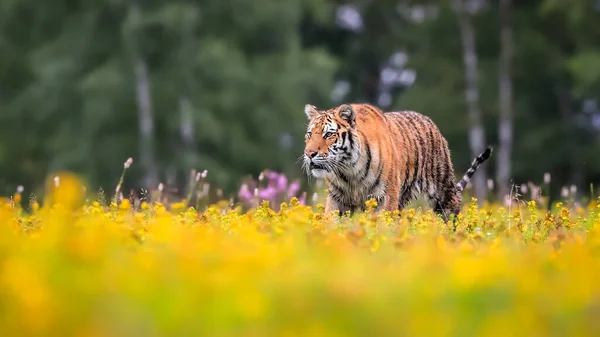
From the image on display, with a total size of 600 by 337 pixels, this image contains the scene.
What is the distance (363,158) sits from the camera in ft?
25.8

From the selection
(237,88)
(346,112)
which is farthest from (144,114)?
(346,112)

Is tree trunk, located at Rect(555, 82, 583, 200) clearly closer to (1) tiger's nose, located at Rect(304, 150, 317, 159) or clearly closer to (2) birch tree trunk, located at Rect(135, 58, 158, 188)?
(2) birch tree trunk, located at Rect(135, 58, 158, 188)

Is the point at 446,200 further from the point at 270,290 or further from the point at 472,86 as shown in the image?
the point at 472,86

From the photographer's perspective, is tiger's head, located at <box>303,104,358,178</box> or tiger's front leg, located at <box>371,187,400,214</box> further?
tiger's front leg, located at <box>371,187,400,214</box>

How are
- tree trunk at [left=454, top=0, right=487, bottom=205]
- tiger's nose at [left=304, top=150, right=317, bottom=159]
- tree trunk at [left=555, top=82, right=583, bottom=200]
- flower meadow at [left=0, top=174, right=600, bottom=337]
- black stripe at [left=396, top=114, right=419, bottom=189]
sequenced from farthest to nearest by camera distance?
1. tree trunk at [left=555, top=82, right=583, bottom=200]
2. tree trunk at [left=454, top=0, right=487, bottom=205]
3. black stripe at [left=396, top=114, right=419, bottom=189]
4. tiger's nose at [left=304, top=150, right=317, bottom=159]
5. flower meadow at [left=0, top=174, right=600, bottom=337]

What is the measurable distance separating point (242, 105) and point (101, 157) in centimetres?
347

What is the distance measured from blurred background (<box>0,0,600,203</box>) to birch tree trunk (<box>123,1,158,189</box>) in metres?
0.03

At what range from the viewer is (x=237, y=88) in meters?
22.5

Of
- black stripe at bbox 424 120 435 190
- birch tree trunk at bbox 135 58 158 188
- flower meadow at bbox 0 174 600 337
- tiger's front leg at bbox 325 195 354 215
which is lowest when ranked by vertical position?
flower meadow at bbox 0 174 600 337

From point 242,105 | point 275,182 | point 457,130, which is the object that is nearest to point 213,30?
point 242,105

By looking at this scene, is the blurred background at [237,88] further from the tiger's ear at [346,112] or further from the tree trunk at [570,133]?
the tiger's ear at [346,112]

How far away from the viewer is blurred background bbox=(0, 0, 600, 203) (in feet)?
70.9

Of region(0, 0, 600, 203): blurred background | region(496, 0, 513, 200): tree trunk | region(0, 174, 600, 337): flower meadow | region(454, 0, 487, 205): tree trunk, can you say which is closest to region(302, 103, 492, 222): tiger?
region(0, 174, 600, 337): flower meadow

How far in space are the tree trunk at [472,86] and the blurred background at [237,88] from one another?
46 mm
